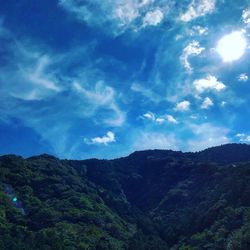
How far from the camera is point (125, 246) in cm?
16250

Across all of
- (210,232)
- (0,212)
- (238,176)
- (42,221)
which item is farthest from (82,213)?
(238,176)

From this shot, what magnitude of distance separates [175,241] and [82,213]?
4552cm

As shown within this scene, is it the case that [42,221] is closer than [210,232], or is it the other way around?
[210,232]

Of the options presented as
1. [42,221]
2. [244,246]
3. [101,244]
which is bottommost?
[244,246]

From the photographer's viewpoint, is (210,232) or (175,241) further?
(175,241)

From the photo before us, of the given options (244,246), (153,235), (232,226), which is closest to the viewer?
(244,246)

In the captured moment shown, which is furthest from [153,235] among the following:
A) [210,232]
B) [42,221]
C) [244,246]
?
[244,246]

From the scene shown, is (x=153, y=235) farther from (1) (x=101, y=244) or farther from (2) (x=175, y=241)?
(1) (x=101, y=244)

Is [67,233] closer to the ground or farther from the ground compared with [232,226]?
farther from the ground

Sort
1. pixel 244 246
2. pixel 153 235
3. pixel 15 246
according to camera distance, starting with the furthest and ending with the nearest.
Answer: pixel 153 235, pixel 15 246, pixel 244 246

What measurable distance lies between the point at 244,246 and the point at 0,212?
10599cm

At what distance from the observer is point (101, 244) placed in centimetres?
15000

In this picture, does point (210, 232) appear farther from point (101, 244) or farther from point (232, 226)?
point (101, 244)

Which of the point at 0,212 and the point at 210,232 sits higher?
the point at 0,212
